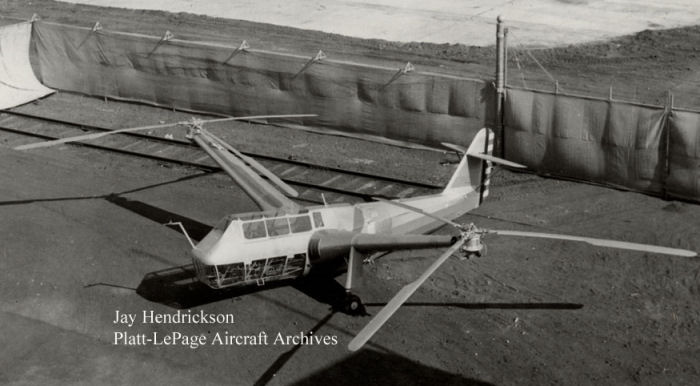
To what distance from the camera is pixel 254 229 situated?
20469 mm

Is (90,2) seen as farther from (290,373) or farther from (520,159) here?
(290,373)

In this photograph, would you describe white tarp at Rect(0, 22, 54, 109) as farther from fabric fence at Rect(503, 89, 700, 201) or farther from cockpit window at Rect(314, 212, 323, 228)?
fabric fence at Rect(503, 89, 700, 201)

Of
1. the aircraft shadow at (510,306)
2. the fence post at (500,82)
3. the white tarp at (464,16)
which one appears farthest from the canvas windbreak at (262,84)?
the white tarp at (464,16)

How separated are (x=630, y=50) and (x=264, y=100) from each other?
17.1 meters

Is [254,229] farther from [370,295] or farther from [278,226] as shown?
[370,295]

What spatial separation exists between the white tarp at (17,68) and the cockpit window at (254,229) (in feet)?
68.6

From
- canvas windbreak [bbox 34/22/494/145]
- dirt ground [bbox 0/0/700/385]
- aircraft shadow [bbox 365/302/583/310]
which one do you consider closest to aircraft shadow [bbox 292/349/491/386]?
dirt ground [bbox 0/0/700/385]

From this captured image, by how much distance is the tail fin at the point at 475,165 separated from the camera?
77.3ft

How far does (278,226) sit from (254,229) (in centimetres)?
62

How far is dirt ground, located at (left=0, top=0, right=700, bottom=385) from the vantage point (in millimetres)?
18984

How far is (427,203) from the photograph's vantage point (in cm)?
2308

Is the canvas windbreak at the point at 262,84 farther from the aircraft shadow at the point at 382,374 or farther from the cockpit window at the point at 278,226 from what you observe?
the aircraft shadow at the point at 382,374

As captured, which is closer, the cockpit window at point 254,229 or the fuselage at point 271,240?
the fuselage at point 271,240

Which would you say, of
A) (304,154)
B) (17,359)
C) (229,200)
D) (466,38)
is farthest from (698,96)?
(17,359)
